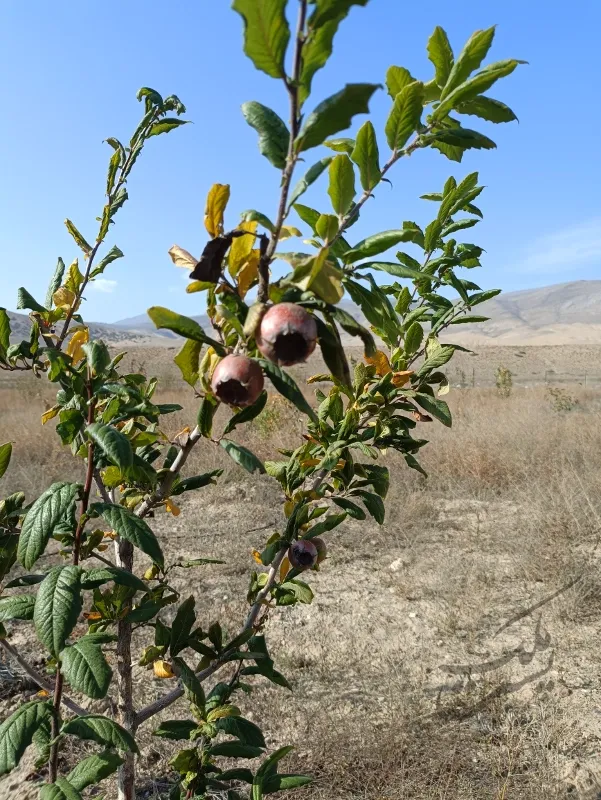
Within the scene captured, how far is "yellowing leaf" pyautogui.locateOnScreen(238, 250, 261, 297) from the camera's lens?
27.7 inches

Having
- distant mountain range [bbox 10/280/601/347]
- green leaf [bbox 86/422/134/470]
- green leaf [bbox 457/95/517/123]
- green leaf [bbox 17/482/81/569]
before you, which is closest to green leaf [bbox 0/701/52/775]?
green leaf [bbox 17/482/81/569]

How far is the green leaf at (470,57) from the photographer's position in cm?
69

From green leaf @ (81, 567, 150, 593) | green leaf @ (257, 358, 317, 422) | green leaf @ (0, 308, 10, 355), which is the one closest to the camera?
green leaf @ (257, 358, 317, 422)

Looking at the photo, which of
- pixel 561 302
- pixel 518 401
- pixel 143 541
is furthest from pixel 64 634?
pixel 561 302

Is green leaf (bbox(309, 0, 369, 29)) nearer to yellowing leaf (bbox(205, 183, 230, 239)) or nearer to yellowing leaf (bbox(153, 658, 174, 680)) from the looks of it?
yellowing leaf (bbox(205, 183, 230, 239))

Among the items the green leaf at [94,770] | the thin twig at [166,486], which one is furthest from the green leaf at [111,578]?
the green leaf at [94,770]

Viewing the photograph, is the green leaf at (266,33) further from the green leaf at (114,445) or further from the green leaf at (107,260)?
the green leaf at (107,260)

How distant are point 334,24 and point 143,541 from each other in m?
0.67

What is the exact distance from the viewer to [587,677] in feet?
8.07

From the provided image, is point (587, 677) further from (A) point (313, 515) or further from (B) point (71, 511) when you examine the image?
(B) point (71, 511)

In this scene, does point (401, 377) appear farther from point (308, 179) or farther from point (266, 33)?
point (266, 33)

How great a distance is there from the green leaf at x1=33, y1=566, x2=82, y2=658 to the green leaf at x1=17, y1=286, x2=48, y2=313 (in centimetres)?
51

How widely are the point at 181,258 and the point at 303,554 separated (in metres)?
0.72

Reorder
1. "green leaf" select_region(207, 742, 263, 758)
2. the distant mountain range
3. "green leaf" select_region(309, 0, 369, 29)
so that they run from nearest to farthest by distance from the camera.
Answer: "green leaf" select_region(309, 0, 369, 29), "green leaf" select_region(207, 742, 263, 758), the distant mountain range
